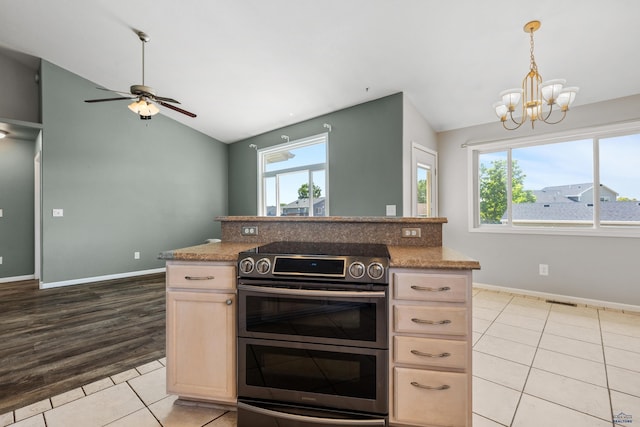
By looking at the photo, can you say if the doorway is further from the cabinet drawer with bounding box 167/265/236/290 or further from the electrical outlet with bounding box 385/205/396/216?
the cabinet drawer with bounding box 167/265/236/290

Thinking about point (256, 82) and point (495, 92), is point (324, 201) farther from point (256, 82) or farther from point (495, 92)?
point (495, 92)

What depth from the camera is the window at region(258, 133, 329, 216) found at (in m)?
4.79

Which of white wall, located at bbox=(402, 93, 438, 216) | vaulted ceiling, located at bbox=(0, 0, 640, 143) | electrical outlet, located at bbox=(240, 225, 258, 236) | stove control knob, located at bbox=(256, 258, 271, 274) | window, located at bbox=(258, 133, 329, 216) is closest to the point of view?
stove control knob, located at bbox=(256, 258, 271, 274)

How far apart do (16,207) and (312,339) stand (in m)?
6.06

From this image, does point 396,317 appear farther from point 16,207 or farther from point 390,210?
point 16,207

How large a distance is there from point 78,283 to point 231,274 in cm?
452

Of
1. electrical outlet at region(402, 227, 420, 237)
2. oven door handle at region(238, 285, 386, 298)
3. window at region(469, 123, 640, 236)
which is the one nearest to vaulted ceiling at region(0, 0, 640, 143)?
window at region(469, 123, 640, 236)

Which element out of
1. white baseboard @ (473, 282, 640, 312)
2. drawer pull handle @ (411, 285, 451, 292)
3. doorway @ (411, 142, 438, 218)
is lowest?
white baseboard @ (473, 282, 640, 312)

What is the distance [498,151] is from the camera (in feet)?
13.2

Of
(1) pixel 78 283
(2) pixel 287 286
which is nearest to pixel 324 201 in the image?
(2) pixel 287 286

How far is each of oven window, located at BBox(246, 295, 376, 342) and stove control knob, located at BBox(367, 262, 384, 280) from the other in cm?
13

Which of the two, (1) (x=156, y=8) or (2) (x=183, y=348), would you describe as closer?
(2) (x=183, y=348)

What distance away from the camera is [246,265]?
143 centimetres

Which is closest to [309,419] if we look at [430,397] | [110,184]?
[430,397]
